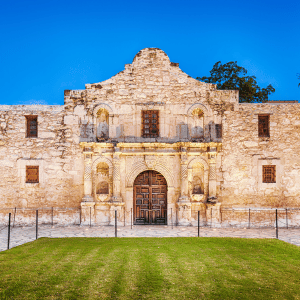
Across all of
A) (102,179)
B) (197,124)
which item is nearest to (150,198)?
(102,179)

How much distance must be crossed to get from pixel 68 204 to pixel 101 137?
3497mm

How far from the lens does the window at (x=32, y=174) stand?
13.2 m

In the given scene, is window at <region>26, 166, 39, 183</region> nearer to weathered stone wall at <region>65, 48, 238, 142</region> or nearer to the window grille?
weathered stone wall at <region>65, 48, 238, 142</region>

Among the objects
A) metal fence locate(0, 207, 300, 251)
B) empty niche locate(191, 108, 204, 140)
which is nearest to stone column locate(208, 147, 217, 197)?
metal fence locate(0, 207, 300, 251)

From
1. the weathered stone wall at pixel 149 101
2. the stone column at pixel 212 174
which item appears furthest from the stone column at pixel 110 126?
the stone column at pixel 212 174

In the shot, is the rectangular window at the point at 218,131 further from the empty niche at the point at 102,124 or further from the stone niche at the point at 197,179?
the empty niche at the point at 102,124

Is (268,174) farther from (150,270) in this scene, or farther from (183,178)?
(150,270)

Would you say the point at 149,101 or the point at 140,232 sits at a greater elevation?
the point at 149,101

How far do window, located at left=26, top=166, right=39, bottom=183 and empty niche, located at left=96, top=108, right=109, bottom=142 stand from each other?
3.33m

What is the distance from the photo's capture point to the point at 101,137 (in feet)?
44.1

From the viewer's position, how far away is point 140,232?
11.2 metres

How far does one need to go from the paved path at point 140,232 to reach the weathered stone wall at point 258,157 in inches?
60.2

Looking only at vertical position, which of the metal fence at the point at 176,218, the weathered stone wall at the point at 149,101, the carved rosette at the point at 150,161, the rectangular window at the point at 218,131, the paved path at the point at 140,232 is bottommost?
the paved path at the point at 140,232

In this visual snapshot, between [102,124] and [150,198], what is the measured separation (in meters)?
4.26
